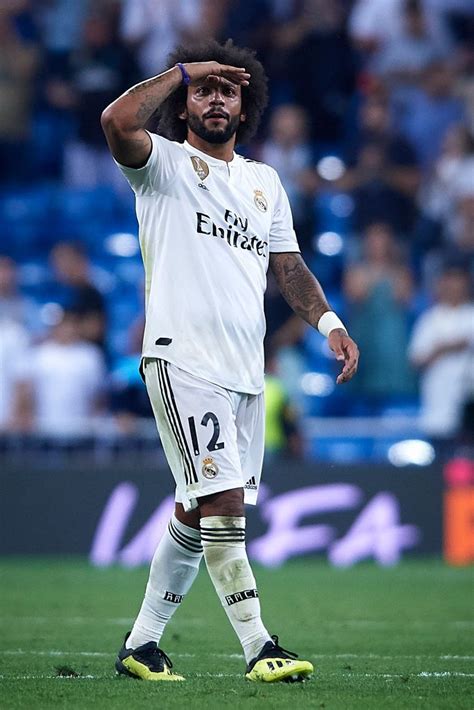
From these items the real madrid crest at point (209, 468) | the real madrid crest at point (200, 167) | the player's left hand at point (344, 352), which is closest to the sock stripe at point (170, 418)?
the real madrid crest at point (209, 468)

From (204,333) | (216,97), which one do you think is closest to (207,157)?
(216,97)

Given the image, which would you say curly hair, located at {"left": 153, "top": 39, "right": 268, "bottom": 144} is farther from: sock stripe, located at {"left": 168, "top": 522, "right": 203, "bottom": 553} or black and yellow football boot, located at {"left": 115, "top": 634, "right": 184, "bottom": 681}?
black and yellow football boot, located at {"left": 115, "top": 634, "right": 184, "bottom": 681}

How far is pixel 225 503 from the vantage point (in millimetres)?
5363

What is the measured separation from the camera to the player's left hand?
550 cm

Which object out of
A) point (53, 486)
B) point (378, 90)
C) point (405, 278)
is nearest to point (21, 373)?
point (53, 486)

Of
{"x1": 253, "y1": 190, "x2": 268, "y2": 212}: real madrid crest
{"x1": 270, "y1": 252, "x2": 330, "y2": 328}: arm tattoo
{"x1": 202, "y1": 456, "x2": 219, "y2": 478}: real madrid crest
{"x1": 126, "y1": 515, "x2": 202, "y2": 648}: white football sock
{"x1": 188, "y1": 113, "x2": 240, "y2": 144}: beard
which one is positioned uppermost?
{"x1": 188, "y1": 113, "x2": 240, "y2": 144}: beard

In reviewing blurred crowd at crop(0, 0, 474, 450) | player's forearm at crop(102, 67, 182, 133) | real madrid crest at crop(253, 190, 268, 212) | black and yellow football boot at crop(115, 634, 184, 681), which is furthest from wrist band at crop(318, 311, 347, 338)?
blurred crowd at crop(0, 0, 474, 450)

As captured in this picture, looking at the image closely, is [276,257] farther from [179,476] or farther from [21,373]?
[21,373]

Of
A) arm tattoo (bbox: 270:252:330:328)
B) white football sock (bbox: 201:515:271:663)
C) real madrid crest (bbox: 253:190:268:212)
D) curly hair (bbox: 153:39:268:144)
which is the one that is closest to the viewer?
white football sock (bbox: 201:515:271:663)

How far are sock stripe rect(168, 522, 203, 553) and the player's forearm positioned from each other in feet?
5.12

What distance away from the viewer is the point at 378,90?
15164 mm

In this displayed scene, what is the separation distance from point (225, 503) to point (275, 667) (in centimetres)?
62

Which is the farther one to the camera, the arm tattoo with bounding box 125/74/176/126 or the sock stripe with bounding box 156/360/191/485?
the sock stripe with bounding box 156/360/191/485

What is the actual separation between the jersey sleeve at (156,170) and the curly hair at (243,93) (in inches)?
17.9
